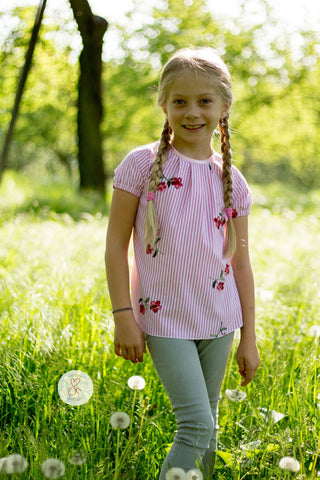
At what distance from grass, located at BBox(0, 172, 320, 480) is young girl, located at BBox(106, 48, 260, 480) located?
0.18 meters

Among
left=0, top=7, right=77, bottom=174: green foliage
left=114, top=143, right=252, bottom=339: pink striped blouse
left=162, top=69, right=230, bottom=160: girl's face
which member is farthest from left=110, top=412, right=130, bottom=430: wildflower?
left=0, top=7, right=77, bottom=174: green foliage

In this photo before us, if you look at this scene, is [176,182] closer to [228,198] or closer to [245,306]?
[228,198]

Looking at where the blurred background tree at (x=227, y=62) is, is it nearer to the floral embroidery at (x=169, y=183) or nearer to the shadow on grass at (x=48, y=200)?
the shadow on grass at (x=48, y=200)

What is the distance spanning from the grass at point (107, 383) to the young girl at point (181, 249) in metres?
0.18

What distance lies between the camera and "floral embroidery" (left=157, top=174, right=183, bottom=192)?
68.0 inches

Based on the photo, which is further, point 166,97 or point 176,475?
point 166,97

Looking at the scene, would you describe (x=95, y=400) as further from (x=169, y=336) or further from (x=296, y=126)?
(x=296, y=126)

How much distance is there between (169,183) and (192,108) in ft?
0.84

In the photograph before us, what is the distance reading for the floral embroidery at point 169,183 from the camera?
5.67 ft

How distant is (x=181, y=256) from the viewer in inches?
67.1

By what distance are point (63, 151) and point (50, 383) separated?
77.3 feet

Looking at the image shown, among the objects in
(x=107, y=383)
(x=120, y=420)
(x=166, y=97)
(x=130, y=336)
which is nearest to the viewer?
(x=120, y=420)

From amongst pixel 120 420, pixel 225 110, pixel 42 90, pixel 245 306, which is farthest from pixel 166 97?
pixel 42 90

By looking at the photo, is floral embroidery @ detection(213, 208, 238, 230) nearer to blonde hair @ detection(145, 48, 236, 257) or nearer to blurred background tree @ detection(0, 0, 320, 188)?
blonde hair @ detection(145, 48, 236, 257)
